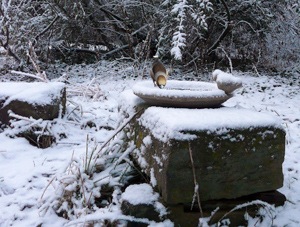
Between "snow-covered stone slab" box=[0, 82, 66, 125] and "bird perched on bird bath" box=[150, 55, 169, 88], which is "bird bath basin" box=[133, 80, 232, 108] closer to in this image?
"bird perched on bird bath" box=[150, 55, 169, 88]

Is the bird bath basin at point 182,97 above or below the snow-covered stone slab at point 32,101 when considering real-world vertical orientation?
above

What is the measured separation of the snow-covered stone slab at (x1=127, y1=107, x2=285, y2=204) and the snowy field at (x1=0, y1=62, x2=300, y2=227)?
196mm

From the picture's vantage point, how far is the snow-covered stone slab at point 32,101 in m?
3.13

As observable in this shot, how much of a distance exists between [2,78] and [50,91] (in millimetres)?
2973

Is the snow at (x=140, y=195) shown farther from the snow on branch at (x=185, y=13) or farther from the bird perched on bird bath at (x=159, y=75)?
the snow on branch at (x=185, y=13)

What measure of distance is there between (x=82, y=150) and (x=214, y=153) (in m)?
1.41

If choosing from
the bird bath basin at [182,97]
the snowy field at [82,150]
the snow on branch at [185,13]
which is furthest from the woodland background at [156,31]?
the bird bath basin at [182,97]

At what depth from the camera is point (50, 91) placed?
3.26 metres

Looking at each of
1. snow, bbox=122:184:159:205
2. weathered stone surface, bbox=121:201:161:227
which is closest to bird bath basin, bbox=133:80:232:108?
snow, bbox=122:184:159:205

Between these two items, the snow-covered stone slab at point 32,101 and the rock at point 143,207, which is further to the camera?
the snow-covered stone slab at point 32,101

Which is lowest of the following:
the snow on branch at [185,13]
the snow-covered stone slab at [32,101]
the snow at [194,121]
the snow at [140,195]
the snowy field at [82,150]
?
the snowy field at [82,150]

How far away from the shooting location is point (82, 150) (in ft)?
9.43

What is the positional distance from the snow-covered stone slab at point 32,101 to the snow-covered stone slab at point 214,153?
1544mm

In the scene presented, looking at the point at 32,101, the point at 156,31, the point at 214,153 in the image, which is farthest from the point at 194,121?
the point at 156,31
